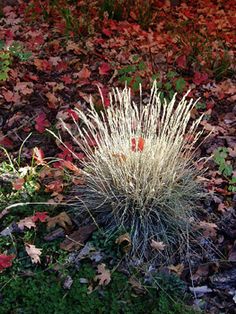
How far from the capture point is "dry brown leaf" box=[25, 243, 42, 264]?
3.27m

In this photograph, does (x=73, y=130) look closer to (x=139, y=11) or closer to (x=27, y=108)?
(x=27, y=108)

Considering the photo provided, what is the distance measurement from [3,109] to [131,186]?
1921 millimetres

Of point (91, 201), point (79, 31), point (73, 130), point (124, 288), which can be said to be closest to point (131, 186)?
point (91, 201)

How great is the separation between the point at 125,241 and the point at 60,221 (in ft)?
1.68

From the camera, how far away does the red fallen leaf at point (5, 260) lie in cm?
326

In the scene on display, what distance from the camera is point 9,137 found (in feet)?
14.5

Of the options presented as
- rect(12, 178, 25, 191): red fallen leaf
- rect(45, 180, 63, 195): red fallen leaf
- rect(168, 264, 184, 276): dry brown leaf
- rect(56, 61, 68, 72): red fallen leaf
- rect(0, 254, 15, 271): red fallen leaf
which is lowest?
rect(168, 264, 184, 276): dry brown leaf

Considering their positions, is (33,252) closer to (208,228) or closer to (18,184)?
(18,184)

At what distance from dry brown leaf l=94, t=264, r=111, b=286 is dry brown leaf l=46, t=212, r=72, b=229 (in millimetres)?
440

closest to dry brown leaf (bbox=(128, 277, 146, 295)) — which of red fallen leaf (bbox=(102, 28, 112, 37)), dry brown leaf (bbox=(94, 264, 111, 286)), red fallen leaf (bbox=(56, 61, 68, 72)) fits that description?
dry brown leaf (bbox=(94, 264, 111, 286))

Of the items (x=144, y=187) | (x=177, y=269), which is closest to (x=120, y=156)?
(x=144, y=187)

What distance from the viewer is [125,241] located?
3.33 metres

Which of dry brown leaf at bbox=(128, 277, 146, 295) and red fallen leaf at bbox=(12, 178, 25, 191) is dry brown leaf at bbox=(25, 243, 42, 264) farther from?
dry brown leaf at bbox=(128, 277, 146, 295)

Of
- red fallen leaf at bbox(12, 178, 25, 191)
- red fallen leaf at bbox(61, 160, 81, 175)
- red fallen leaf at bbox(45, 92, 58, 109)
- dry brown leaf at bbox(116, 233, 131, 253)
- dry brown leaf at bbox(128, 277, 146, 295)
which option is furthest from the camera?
red fallen leaf at bbox(45, 92, 58, 109)
